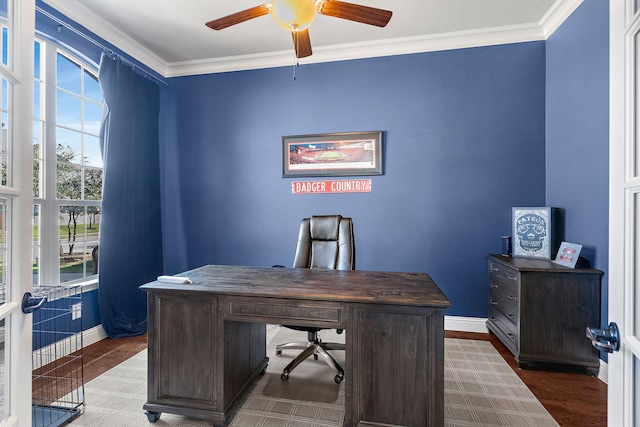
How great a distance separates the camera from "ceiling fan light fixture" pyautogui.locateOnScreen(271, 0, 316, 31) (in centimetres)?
165

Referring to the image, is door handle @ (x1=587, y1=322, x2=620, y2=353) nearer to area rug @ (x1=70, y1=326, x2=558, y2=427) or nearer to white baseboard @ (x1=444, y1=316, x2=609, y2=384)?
area rug @ (x1=70, y1=326, x2=558, y2=427)

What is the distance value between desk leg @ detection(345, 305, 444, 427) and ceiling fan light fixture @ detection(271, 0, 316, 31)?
1560 millimetres

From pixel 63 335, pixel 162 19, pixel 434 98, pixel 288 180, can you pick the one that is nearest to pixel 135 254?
pixel 63 335

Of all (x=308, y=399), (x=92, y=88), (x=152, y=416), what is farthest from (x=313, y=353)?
(x=92, y=88)

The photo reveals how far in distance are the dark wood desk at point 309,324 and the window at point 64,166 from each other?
1.53 m

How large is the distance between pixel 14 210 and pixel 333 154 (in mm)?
2727

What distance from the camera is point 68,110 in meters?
2.72

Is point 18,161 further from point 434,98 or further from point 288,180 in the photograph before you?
point 434,98

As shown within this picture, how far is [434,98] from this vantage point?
10.4ft

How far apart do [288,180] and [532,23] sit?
9.12ft

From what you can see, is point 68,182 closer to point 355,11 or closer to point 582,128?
point 355,11

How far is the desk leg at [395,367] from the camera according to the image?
4.83 ft

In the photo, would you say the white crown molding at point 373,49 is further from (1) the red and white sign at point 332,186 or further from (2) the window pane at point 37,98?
(2) the window pane at point 37,98

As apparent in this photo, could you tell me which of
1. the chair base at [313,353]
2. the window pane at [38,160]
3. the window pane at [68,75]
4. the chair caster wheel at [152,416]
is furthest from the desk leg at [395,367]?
the window pane at [68,75]
